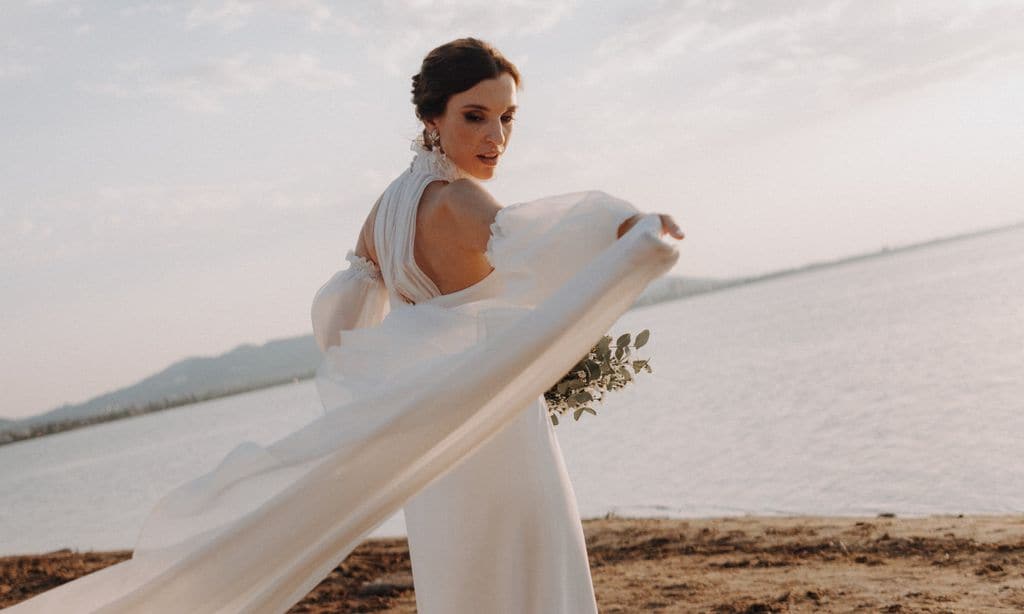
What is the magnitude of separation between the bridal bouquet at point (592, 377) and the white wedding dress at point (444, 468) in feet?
1.43

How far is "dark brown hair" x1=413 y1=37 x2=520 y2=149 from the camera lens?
2.64 m

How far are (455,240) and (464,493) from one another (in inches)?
25.3

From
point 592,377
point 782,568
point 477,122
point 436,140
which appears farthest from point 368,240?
point 782,568

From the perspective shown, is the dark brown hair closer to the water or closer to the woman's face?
the woman's face

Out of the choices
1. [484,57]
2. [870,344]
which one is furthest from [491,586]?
[870,344]

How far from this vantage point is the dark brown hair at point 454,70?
8.68 ft

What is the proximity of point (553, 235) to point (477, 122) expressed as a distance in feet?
2.24

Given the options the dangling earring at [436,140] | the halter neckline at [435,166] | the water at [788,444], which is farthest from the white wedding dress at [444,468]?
the water at [788,444]

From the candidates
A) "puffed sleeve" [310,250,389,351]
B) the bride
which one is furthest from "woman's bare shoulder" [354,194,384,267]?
the bride

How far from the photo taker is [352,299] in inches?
114

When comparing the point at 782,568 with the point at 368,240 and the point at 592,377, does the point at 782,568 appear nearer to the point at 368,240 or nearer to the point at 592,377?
the point at 592,377

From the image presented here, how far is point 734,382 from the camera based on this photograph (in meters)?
19.1

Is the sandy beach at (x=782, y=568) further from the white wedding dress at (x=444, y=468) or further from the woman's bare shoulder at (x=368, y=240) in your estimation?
the woman's bare shoulder at (x=368, y=240)

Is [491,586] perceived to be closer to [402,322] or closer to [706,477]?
[402,322]
